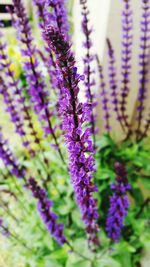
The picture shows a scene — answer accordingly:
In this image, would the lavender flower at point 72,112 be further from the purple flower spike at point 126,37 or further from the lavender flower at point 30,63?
the purple flower spike at point 126,37

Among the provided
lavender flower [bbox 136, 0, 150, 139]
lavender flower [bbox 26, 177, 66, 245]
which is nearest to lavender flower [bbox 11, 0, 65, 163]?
lavender flower [bbox 26, 177, 66, 245]

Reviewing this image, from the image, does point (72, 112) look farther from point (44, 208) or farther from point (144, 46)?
point (144, 46)

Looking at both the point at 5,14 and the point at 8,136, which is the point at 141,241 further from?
the point at 5,14

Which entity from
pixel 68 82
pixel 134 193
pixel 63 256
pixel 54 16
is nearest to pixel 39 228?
pixel 63 256

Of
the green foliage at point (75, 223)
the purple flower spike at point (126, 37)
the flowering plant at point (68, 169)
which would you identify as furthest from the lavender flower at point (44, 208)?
the purple flower spike at point (126, 37)

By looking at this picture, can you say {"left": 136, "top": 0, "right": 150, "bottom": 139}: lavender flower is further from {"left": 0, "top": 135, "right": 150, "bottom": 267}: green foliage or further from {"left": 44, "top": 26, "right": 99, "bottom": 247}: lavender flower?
{"left": 44, "top": 26, "right": 99, "bottom": 247}: lavender flower

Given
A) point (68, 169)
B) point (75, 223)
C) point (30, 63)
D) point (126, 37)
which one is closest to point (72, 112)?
point (30, 63)

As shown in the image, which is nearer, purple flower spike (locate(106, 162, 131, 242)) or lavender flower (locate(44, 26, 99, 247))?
lavender flower (locate(44, 26, 99, 247))

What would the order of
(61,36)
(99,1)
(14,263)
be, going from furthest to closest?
(99,1)
(14,263)
(61,36)
